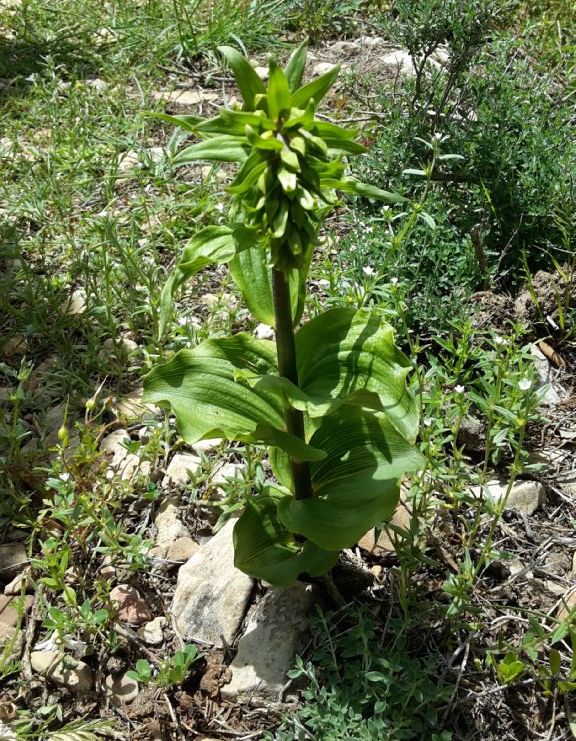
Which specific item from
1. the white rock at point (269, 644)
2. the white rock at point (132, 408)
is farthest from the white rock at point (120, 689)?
the white rock at point (132, 408)

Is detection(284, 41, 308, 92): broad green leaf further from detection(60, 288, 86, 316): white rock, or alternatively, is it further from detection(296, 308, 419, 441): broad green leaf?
detection(60, 288, 86, 316): white rock

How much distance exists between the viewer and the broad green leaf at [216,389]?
8.48 feet

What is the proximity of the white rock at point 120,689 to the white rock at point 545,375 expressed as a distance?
2.06 metres

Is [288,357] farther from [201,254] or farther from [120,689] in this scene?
[120,689]

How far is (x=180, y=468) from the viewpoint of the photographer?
3.40 m

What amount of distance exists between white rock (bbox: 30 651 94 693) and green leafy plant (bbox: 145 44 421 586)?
687 millimetres

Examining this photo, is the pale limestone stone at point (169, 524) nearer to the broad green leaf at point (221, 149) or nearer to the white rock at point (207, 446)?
the white rock at point (207, 446)

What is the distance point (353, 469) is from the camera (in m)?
2.68

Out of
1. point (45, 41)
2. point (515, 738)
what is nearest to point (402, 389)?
point (515, 738)

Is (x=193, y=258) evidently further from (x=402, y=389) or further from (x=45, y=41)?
(x=45, y=41)

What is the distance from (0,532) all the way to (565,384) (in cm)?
257

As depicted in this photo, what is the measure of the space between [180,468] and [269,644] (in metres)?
0.95

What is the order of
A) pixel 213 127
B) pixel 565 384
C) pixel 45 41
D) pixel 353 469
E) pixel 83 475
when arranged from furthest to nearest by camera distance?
pixel 45 41, pixel 565 384, pixel 83 475, pixel 353 469, pixel 213 127

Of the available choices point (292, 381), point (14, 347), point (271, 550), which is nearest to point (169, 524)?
point (271, 550)
